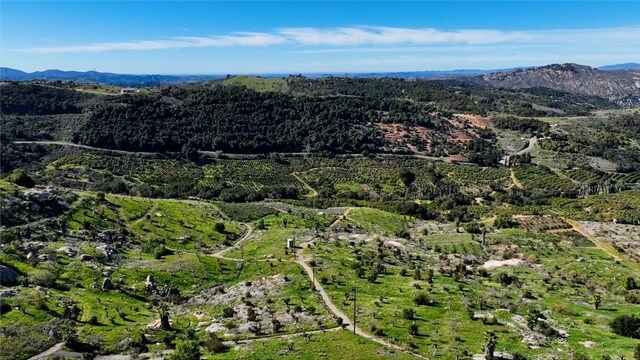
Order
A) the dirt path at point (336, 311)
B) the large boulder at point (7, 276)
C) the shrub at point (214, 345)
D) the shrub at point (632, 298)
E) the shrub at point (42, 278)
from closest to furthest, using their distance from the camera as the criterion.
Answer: the shrub at point (214, 345) → the dirt path at point (336, 311) → the large boulder at point (7, 276) → the shrub at point (42, 278) → the shrub at point (632, 298)

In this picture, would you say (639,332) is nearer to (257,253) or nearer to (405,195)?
(257,253)

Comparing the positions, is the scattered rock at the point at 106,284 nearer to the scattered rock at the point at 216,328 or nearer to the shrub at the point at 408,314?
the scattered rock at the point at 216,328

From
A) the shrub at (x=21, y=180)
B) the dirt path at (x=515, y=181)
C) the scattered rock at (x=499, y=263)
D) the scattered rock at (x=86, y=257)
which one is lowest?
the dirt path at (x=515, y=181)

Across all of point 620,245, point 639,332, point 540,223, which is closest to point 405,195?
point 540,223

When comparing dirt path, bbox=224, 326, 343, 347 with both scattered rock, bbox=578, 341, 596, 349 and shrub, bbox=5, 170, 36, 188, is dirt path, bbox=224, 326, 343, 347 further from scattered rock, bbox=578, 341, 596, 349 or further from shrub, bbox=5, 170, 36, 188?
shrub, bbox=5, 170, 36, 188

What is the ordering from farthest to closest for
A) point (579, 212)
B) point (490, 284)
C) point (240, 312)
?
point (579, 212)
point (490, 284)
point (240, 312)

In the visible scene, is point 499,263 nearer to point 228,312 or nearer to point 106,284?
point 228,312

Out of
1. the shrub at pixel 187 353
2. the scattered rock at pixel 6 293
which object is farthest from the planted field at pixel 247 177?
the shrub at pixel 187 353
